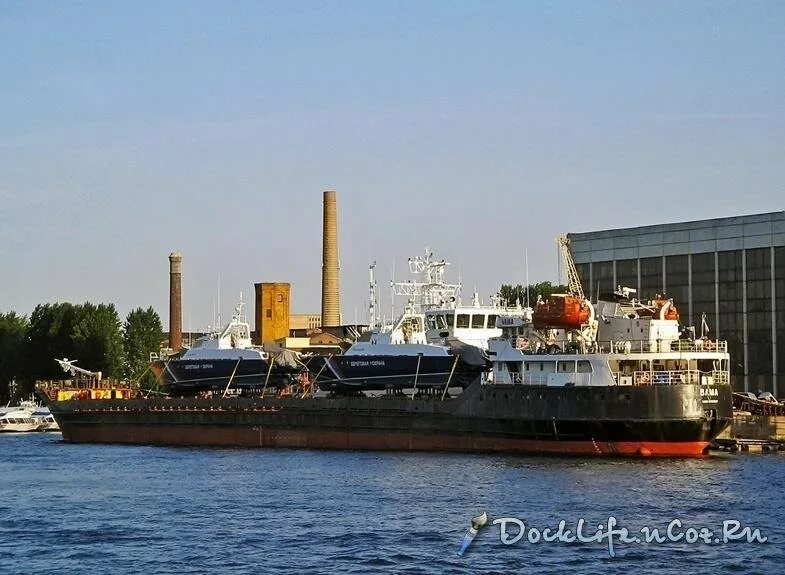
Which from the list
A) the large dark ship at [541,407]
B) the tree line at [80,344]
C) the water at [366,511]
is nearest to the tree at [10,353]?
the tree line at [80,344]

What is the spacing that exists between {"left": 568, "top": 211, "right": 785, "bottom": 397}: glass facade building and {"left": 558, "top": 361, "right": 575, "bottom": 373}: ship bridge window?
78.9 ft

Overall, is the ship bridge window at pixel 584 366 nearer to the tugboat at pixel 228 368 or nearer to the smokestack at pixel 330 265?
the tugboat at pixel 228 368

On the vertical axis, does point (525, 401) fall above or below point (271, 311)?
below

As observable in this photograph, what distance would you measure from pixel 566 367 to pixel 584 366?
40.5 inches

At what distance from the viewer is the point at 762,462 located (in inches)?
2349

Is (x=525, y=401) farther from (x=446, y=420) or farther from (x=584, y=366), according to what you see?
(x=446, y=420)

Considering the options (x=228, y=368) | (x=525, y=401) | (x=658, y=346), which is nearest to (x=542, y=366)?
Result: (x=525, y=401)

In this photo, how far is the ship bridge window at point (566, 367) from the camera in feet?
208

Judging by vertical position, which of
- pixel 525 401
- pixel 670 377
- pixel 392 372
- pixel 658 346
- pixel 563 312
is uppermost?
pixel 563 312

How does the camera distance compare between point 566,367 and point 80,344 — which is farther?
point 80,344

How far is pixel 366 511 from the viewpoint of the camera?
45750 mm

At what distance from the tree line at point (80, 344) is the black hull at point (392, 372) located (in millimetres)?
45463

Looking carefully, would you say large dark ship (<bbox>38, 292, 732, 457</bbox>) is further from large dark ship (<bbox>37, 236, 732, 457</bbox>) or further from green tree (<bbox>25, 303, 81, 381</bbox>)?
green tree (<bbox>25, 303, 81, 381</bbox>)

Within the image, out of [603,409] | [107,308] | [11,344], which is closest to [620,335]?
[603,409]
